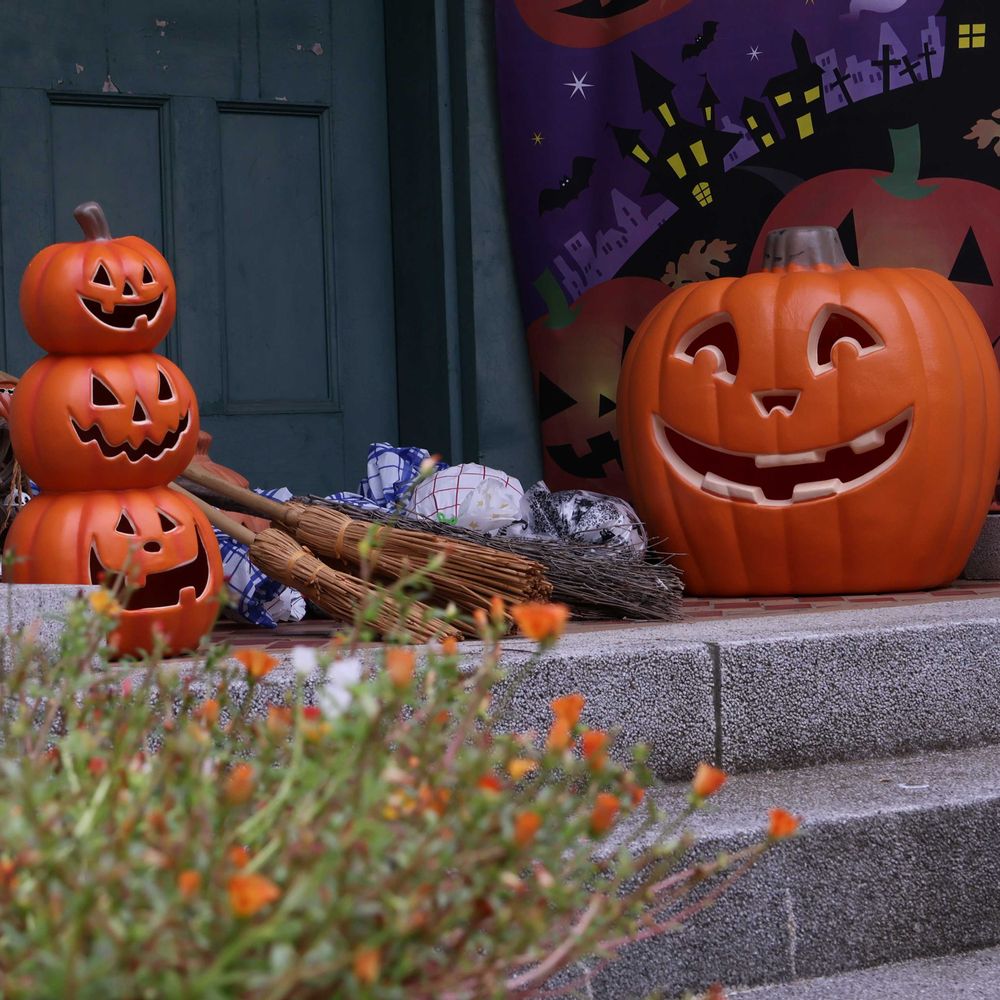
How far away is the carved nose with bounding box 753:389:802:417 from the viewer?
120 inches

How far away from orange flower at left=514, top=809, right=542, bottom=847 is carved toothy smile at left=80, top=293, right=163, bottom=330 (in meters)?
1.68

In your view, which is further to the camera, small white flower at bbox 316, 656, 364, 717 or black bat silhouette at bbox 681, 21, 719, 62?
black bat silhouette at bbox 681, 21, 719, 62

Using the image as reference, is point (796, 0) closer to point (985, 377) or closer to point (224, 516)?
point (985, 377)

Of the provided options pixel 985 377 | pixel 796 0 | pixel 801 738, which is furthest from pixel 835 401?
pixel 796 0

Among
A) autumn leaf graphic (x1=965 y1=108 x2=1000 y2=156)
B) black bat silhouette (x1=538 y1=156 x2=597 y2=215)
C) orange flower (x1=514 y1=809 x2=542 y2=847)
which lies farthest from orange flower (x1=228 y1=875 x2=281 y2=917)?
black bat silhouette (x1=538 y1=156 x2=597 y2=215)

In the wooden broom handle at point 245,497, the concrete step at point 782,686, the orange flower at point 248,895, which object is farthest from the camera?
the wooden broom handle at point 245,497

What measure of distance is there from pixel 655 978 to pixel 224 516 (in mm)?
1272

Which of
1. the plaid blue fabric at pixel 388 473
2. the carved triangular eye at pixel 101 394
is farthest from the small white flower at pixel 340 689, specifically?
the plaid blue fabric at pixel 388 473

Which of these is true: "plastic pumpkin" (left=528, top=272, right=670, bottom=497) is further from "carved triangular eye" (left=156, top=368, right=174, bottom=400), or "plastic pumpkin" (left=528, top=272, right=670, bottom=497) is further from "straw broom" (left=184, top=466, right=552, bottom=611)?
"carved triangular eye" (left=156, top=368, right=174, bottom=400)

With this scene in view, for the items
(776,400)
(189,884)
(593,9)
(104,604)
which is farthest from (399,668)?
(593,9)

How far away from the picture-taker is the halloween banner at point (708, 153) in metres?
3.44

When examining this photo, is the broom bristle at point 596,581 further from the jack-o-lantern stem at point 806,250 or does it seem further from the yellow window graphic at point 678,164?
the yellow window graphic at point 678,164

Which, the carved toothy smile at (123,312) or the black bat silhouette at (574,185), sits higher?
the black bat silhouette at (574,185)

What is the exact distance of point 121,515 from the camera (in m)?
2.18
